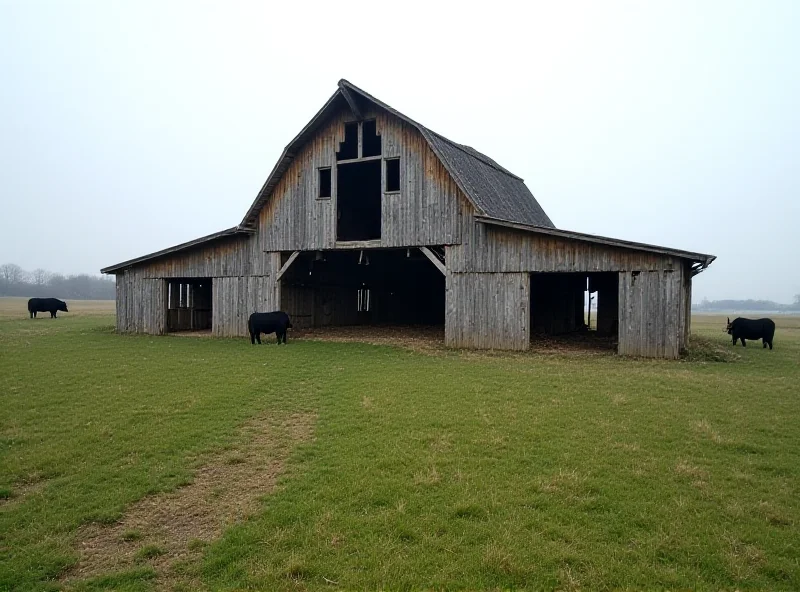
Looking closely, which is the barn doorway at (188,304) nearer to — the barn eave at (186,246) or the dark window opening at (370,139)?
the barn eave at (186,246)

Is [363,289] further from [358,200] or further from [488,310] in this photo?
[488,310]

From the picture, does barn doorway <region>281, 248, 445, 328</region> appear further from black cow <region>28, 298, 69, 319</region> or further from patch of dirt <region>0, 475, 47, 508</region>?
black cow <region>28, 298, 69, 319</region>

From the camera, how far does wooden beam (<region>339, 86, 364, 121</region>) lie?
68.8 ft

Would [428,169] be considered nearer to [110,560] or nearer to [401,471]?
[401,471]

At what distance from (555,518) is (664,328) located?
45.6 feet

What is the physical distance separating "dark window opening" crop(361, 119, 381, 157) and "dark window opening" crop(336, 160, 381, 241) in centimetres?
65

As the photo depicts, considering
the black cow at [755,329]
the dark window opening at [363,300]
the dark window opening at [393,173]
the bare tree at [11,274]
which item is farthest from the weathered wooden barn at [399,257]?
the bare tree at [11,274]

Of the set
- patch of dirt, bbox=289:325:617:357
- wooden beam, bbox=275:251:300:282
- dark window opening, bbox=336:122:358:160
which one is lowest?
patch of dirt, bbox=289:325:617:357

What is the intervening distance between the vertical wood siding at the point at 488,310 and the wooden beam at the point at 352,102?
7.59m

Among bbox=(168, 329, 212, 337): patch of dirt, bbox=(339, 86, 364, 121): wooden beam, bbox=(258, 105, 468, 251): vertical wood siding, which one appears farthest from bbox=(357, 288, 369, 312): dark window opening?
bbox=(339, 86, 364, 121): wooden beam

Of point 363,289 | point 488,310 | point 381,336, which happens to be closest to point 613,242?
point 488,310

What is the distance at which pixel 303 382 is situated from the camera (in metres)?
13.3

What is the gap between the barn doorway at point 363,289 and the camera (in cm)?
2639

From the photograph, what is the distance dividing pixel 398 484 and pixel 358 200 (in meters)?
23.0
